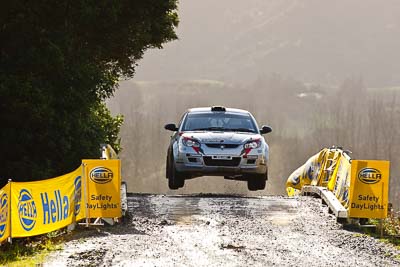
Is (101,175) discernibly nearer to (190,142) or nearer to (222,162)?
(190,142)

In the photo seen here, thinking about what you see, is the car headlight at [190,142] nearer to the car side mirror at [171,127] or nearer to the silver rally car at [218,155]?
the silver rally car at [218,155]

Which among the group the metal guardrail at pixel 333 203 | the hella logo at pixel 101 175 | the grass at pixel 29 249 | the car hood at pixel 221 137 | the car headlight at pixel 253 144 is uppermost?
the car hood at pixel 221 137

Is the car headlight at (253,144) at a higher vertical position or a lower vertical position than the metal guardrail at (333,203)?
higher

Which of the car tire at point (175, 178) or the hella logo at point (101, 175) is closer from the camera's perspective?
the hella logo at point (101, 175)

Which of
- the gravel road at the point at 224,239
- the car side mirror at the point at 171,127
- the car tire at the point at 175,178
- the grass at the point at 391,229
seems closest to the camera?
the gravel road at the point at 224,239

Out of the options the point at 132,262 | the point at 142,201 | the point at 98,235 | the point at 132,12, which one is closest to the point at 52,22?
the point at 132,12

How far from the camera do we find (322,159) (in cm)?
2144

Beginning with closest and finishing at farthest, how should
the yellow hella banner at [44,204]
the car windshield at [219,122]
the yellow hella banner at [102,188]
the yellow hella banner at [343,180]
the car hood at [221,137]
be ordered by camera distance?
the yellow hella banner at [44,204] → the yellow hella banner at [102,188] → the yellow hella banner at [343,180] → the car hood at [221,137] → the car windshield at [219,122]

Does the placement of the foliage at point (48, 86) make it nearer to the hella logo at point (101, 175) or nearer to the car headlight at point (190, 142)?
the car headlight at point (190, 142)

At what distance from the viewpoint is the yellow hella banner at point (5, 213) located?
11.8 m

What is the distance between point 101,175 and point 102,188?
0.24 m

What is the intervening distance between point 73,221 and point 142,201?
3412 millimetres

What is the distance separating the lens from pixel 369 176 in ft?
46.2

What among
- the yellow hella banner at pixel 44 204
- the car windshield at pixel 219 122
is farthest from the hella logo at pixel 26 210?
the car windshield at pixel 219 122
